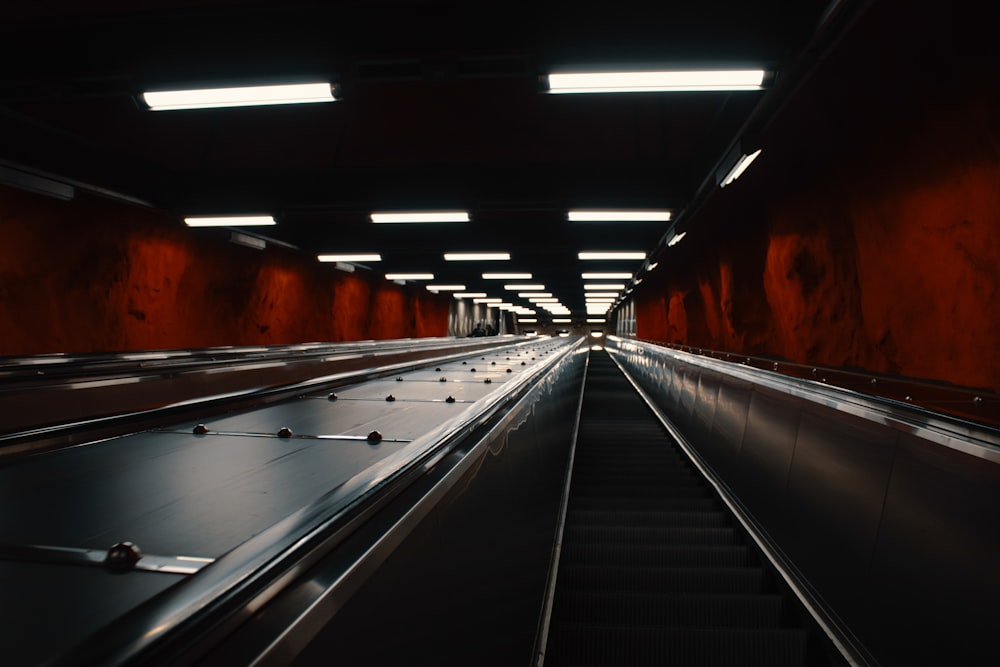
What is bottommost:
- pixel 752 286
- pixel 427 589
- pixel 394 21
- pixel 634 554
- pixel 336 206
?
pixel 634 554

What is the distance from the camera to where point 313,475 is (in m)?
1.42

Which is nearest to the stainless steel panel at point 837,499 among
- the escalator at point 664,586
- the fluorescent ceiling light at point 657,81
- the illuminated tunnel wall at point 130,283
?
the escalator at point 664,586

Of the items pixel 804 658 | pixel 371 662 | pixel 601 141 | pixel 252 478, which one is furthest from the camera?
pixel 601 141

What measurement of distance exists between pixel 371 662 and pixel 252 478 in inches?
30.4

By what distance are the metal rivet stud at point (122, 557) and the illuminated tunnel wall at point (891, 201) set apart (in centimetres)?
569

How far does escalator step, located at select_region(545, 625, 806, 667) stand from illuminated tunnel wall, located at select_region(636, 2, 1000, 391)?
3.79 metres

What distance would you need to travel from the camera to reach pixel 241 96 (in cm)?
412

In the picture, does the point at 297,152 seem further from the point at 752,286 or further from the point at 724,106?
the point at 752,286

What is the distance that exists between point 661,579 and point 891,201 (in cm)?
521

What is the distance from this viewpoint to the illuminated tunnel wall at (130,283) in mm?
7262

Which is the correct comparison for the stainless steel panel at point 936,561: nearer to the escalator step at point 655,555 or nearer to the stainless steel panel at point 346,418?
the escalator step at point 655,555

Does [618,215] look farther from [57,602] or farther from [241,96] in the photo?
[57,602]

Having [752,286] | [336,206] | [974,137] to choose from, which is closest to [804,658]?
[974,137]

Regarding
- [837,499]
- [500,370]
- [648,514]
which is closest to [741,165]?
[500,370]
